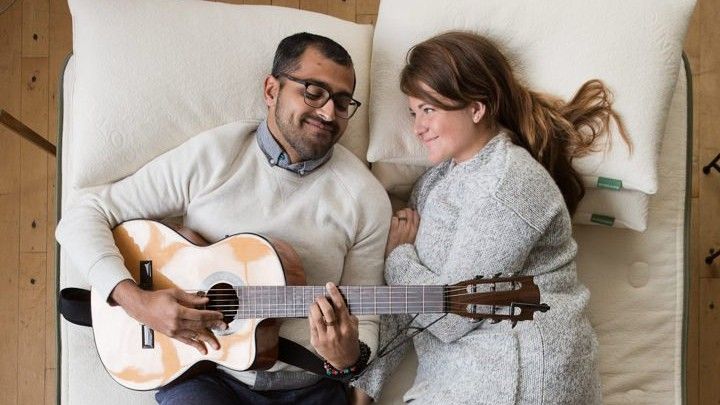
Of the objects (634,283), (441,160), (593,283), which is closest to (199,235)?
(441,160)

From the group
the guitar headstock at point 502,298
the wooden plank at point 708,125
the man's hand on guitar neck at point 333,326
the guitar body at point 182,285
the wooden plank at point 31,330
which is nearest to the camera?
the guitar headstock at point 502,298

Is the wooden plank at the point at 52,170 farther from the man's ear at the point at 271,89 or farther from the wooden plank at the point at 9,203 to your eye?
the man's ear at the point at 271,89

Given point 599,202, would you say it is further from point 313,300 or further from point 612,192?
point 313,300

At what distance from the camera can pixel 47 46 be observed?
→ 212cm

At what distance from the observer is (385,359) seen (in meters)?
1.61

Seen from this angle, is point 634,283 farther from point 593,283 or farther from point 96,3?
point 96,3

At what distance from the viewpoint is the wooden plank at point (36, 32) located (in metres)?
2.12

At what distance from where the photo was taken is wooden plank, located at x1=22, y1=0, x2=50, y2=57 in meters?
2.12

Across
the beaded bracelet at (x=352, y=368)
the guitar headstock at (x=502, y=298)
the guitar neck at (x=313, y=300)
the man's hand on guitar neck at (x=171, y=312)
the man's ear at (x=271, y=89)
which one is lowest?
the beaded bracelet at (x=352, y=368)

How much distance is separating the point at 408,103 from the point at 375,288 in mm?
555

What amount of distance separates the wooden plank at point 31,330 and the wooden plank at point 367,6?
4.16 feet

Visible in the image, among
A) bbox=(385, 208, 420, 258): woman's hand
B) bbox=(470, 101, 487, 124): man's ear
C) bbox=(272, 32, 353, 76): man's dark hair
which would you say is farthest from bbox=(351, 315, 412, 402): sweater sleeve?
bbox=(272, 32, 353, 76): man's dark hair

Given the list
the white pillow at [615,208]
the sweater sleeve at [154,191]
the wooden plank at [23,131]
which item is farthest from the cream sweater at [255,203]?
the white pillow at [615,208]

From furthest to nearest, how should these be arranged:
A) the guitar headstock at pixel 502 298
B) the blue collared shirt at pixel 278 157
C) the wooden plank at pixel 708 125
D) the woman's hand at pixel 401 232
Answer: the wooden plank at pixel 708 125 → the woman's hand at pixel 401 232 → the blue collared shirt at pixel 278 157 → the guitar headstock at pixel 502 298
